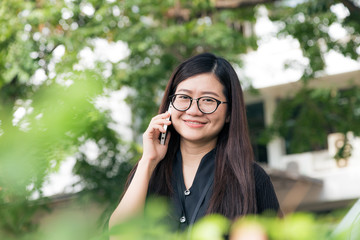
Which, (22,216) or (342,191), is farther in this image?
(342,191)

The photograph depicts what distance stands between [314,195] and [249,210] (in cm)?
1283

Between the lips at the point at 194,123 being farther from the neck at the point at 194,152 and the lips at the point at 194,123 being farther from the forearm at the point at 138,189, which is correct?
the forearm at the point at 138,189

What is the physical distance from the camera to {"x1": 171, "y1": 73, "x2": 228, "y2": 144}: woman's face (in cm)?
212

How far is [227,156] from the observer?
6.98ft

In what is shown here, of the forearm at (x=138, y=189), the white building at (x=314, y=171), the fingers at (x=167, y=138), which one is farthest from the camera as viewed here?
the white building at (x=314, y=171)

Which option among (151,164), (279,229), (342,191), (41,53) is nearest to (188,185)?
(151,164)

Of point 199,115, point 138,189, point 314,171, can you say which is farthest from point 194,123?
point 314,171

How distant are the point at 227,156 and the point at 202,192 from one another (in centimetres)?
17

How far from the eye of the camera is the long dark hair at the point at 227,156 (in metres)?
1.98

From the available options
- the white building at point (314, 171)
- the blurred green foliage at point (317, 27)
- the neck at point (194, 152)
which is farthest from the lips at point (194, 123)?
the white building at point (314, 171)

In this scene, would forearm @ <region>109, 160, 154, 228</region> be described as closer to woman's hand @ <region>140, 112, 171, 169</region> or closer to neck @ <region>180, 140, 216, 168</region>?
woman's hand @ <region>140, 112, 171, 169</region>

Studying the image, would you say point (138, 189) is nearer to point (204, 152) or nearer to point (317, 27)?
point (204, 152)

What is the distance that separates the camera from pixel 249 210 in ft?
6.43

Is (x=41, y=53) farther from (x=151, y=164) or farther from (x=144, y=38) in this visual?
(x=151, y=164)
